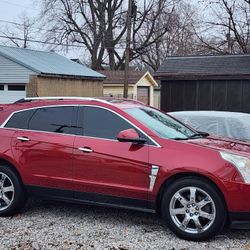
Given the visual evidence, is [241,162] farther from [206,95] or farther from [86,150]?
[206,95]

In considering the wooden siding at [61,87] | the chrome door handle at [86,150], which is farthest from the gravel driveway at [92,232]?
the wooden siding at [61,87]

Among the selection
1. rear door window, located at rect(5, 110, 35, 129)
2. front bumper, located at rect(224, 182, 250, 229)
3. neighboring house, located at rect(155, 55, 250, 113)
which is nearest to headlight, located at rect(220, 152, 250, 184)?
front bumper, located at rect(224, 182, 250, 229)

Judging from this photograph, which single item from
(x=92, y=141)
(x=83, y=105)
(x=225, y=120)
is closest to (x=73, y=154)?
(x=92, y=141)

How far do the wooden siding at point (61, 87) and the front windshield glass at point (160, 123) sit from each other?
19.9 meters

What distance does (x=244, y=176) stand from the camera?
5184 millimetres

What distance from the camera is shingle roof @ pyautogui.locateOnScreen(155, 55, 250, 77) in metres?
16.2

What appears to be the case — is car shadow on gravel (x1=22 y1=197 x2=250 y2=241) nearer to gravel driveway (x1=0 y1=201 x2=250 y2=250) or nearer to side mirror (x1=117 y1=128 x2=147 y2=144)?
gravel driveway (x1=0 y1=201 x2=250 y2=250)

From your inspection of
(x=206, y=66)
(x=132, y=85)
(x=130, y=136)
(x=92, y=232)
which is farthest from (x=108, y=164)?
(x=132, y=85)

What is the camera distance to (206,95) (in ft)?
54.3

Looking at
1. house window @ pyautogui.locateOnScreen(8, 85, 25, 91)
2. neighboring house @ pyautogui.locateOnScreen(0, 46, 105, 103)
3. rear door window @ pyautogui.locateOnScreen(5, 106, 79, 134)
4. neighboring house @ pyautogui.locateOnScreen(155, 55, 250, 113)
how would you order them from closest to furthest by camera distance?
rear door window @ pyautogui.locateOnScreen(5, 106, 79, 134), neighboring house @ pyautogui.locateOnScreen(155, 55, 250, 113), neighboring house @ pyautogui.locateOnScreen(0, 46, 105, 103), house window @ pyautogui.locateOnScreen(8, 85, 25, 91)

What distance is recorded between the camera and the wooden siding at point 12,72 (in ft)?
85.3

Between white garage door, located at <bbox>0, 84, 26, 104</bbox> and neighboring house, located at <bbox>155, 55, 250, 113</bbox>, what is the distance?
1173 cm

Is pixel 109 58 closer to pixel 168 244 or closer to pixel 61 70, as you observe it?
pixel 61 70

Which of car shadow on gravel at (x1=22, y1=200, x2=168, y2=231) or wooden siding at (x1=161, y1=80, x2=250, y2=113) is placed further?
wooden siding at (x1=161, y1=80, x2=250, y2=113)
